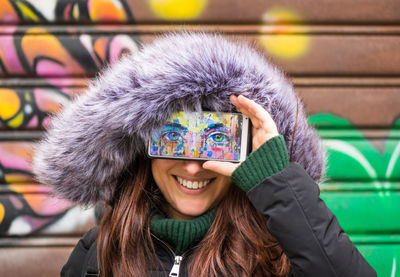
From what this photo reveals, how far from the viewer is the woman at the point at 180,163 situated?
132cm

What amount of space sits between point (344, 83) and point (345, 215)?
943 millimetres

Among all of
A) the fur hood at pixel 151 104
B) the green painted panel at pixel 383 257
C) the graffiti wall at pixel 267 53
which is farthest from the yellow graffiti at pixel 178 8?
the green painted panel at pixel 383 257

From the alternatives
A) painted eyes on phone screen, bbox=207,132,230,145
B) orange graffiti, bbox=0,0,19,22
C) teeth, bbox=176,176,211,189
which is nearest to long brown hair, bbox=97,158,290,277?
teeth, bbox=176,176,211,189

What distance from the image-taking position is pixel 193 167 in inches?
52.6

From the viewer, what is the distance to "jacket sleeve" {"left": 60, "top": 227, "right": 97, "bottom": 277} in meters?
1.59

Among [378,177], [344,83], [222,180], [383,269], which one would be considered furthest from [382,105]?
[222,180]

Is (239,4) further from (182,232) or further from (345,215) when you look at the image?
(182,232)

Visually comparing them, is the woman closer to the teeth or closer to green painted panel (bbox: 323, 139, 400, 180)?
the teeth

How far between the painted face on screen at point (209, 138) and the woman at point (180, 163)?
38 millimetres

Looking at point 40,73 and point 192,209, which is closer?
point 192,209

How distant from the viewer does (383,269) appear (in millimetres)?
2791

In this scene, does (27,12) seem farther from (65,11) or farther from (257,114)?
(257,114)

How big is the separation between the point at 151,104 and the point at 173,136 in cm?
13

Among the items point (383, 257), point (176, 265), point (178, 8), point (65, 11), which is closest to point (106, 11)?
point (65, 11)
